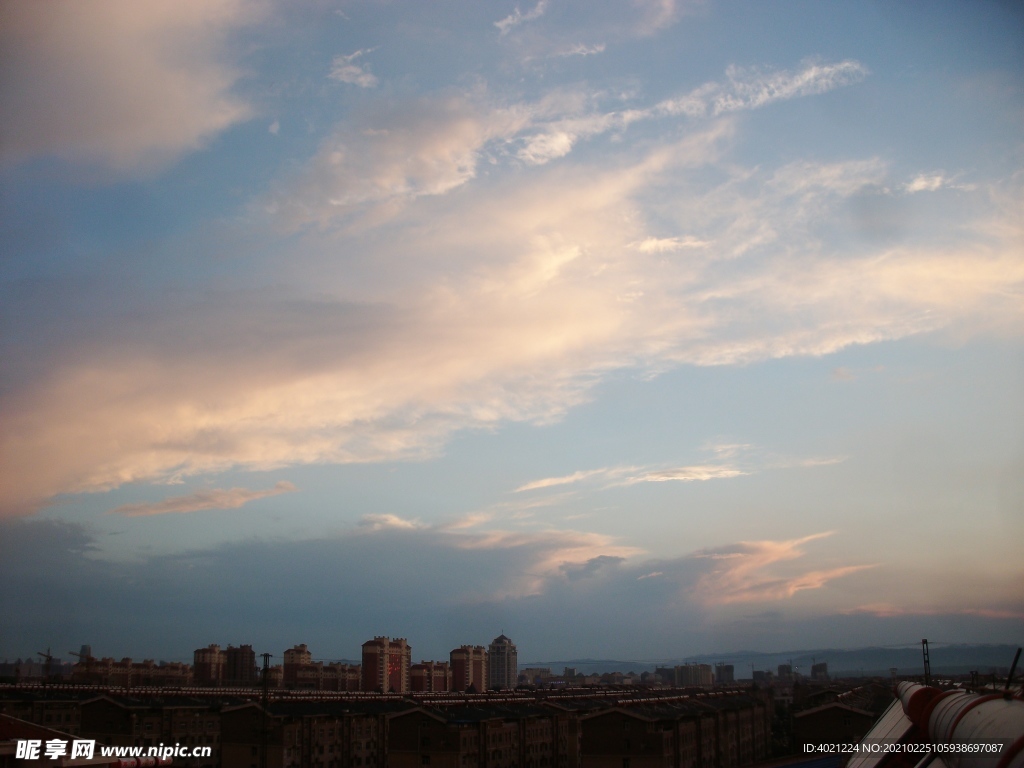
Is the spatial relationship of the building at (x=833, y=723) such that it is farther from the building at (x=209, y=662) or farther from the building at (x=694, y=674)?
the building at (x=694, y=674)

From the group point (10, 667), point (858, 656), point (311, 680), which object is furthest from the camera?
point (10, 667)

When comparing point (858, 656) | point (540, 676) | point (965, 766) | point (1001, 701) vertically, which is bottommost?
point (540, 676)

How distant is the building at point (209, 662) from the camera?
6531 cm

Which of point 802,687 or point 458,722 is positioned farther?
point 802,687

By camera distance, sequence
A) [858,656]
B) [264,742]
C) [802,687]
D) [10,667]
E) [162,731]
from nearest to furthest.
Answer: [264,742] → [162,731] → [802,687] → [858,656] → [10,667]

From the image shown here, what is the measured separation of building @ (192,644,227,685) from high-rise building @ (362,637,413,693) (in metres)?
13.0

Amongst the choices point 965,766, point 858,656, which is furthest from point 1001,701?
point 858,656

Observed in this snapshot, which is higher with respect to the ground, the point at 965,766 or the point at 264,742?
the point at 965,766

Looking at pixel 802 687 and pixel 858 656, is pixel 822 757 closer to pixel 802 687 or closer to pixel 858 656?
pixel 802 687

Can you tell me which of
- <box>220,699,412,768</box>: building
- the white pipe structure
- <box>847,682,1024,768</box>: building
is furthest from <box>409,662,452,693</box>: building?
the white pipe structure

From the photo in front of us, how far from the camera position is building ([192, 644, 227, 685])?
6531 centimetres

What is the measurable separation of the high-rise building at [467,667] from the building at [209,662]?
1967cm

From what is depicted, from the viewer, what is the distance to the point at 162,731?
23.2 metres

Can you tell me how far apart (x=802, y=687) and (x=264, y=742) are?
27.3m
